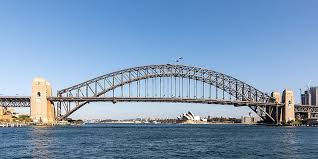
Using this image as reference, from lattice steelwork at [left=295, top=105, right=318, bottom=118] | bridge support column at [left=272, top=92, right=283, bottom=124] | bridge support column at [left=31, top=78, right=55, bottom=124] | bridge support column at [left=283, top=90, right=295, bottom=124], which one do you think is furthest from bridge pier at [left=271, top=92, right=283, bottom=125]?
bridge support column at [left=31, top=78, right=55, bottom=124]

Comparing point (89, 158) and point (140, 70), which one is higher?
point (140, 70)

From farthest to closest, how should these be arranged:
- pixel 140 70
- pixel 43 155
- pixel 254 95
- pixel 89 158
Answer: pixel 254 95 < pixel 140 70 < pixel 43 155 < pixel 89 158

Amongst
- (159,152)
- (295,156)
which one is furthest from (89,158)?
(295,156)

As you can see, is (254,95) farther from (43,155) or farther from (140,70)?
(43,155)

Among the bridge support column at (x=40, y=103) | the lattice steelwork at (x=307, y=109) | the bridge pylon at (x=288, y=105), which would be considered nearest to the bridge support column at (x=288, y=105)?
the bridge pylon at (x=288, y=105)

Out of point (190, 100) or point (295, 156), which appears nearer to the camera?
point (295, 156)

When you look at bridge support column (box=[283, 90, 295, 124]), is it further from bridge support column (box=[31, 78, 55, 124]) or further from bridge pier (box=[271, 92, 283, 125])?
bridge support column (box=[31, 78, 55, 124])

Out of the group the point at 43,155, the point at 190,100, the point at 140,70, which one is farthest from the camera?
the point at 140,70

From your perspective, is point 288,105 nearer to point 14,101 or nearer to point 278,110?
point 278,110

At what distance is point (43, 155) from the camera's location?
37469mm

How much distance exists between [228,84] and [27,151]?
340 feet

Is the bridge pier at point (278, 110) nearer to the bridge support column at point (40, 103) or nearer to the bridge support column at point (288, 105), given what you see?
the bridge support column at point (288, 105)

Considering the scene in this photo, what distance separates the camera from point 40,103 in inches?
4712

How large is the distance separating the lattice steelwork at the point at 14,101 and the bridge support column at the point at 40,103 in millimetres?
4544
